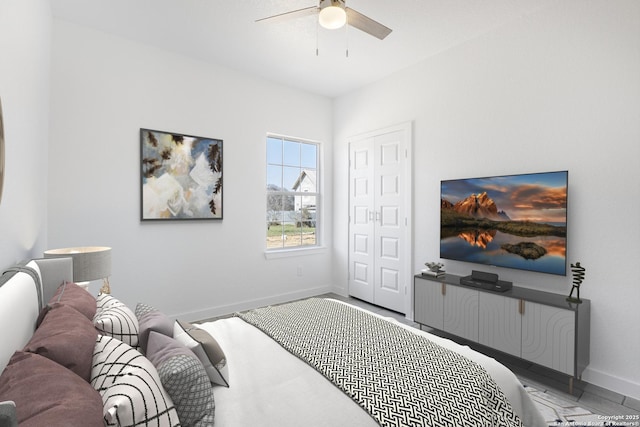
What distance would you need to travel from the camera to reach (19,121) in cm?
167

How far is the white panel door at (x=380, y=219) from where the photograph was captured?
148 inches

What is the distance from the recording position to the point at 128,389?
0.85 m

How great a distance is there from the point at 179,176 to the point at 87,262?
1.49m

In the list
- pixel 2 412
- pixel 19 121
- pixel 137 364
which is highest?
pixel 19 121

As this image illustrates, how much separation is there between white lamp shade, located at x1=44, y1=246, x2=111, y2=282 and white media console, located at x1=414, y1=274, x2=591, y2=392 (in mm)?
2732

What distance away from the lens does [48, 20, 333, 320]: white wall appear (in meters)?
2.85

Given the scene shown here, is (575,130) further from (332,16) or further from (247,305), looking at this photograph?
(247,305)

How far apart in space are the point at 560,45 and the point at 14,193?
378cm


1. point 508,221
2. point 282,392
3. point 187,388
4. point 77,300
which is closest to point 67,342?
point 187,388

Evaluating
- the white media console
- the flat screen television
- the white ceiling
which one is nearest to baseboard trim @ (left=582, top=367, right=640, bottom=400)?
the white media console

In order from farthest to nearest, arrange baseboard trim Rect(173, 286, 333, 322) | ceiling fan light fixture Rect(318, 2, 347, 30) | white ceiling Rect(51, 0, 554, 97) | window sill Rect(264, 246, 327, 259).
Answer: window sill Rect(264, 246, 327, 259)
baseboard trim Rect(173, 286, 333, 322)
white ceiling Rect(51, 0, 554, 97)
ceiling fan light fixture Rect(318, 2, 347, 30)

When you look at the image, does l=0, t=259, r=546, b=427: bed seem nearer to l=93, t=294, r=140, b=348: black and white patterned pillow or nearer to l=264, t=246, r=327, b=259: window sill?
l=93, t=294, r=140, b=348: black and white patterned pillow

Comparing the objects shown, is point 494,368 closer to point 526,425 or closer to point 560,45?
point 526,425

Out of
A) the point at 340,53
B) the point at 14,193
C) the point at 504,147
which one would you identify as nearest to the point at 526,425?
the point at 504,147
